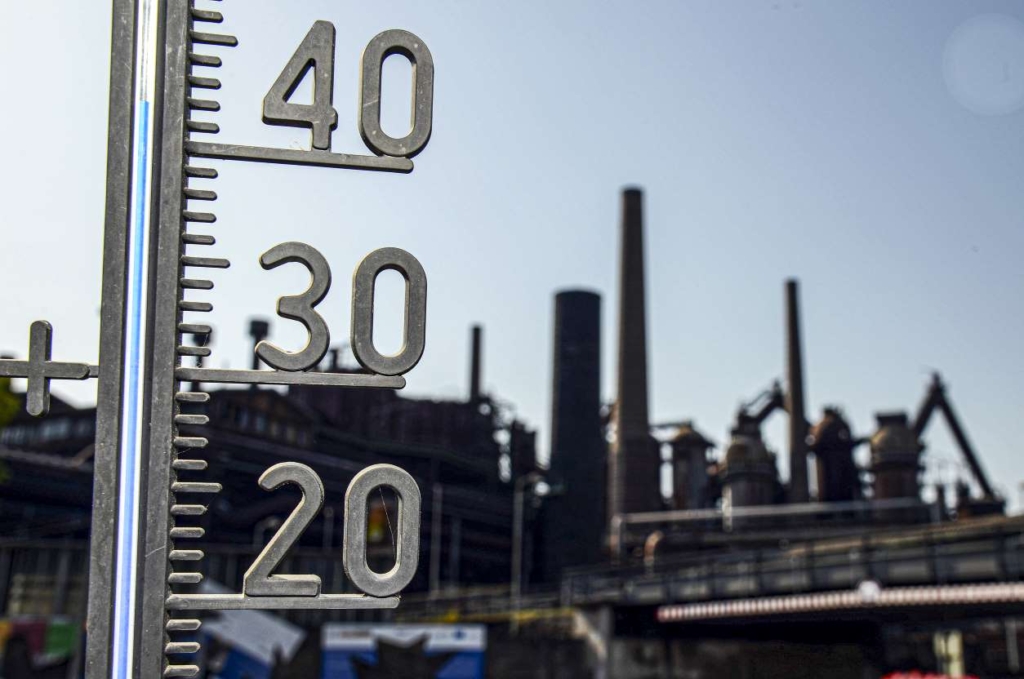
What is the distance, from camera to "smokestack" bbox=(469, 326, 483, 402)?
80000 mm

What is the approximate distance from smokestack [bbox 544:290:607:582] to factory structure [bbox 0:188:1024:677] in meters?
0.09

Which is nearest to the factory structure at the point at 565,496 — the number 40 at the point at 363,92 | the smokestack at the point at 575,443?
the smokestack at the point at 575,443

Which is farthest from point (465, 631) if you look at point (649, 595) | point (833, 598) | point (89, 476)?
point (89, 476)

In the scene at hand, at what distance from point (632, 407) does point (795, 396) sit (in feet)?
40.8

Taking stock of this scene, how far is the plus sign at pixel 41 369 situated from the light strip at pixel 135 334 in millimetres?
227

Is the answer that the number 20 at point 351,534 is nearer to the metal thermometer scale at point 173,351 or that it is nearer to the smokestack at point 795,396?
the metal thermometer scale at point 173,351

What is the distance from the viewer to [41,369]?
17.6 feet

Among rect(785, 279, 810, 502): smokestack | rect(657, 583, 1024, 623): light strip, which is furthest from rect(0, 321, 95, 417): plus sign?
rect(785, 279, 810, 502): smokestack

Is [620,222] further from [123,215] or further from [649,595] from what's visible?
[123,215]

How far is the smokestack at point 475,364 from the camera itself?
80.0 metres

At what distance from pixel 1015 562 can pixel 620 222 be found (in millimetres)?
37127

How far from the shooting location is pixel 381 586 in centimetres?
561

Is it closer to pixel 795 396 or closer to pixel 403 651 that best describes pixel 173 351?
pixel 403 651

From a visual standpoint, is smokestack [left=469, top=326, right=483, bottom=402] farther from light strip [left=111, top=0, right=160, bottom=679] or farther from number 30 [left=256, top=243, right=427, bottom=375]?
light strip [left=111, top=0, right=160, bottom=679]
